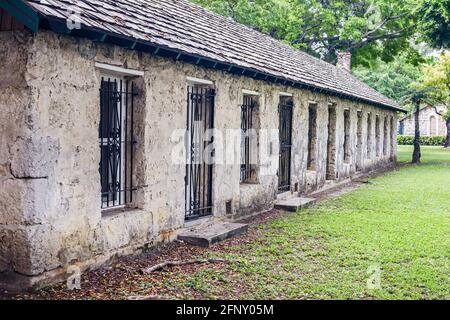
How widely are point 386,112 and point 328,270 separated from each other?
19126mm

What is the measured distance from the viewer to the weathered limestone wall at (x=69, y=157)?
16.8ft

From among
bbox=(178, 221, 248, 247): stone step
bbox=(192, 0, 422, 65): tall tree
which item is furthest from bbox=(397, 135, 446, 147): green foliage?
bbox=(178, 221, 248, 247): stone step

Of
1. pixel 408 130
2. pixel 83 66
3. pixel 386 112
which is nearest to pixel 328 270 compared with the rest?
pixel 83 66

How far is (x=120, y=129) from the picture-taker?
682 centimetres

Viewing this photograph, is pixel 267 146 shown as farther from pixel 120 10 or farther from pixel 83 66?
pixel 83 66

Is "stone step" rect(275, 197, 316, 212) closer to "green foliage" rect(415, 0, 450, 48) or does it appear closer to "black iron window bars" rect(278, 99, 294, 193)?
"black iron window bars" rect(278, 99, 294, 193)

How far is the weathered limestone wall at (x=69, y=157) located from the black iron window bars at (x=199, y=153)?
0.55 metres

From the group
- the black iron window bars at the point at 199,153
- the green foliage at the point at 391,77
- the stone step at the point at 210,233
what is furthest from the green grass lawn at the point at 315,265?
the green foliage at the point at 391,77

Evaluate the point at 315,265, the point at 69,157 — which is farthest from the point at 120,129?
the point at 315,265

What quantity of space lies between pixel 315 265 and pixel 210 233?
197 cm

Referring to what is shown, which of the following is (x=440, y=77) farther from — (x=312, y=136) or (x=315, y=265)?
(x=315, y=265)

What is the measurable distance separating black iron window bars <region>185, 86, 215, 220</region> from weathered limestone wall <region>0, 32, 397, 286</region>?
1.79 ft

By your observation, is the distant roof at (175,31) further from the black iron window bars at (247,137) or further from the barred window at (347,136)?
the barred window at (347,136)

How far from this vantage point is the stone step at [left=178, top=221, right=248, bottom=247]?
24.5ft
